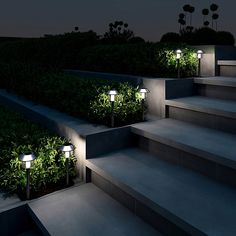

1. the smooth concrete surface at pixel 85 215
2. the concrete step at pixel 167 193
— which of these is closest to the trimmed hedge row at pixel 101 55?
the concrete step at pixel 167 193

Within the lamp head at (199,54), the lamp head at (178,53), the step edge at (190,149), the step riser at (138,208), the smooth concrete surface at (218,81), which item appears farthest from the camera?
the lamp head at (199,54)

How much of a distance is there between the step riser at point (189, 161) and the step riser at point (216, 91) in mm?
1957

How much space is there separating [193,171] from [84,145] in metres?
1.67

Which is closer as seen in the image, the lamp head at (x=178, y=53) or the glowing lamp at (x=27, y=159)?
the glowing lamp at (x=27, y=159)

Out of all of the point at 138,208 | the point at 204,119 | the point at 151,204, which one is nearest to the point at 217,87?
the point at 204,119

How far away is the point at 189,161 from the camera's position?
4.23 meters

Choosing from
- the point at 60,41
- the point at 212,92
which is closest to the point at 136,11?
the point at 60,41

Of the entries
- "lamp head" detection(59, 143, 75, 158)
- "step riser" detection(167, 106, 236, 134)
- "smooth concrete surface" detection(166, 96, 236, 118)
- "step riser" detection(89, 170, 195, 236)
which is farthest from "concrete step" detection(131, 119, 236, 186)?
"lamp head" detection(59, 143, 75, 158)

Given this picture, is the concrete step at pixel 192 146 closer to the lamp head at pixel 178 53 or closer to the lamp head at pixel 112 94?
the lamp head at pixel 112 94

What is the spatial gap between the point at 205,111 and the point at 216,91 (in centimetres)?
117

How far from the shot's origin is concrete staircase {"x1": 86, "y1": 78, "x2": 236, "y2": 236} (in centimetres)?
311

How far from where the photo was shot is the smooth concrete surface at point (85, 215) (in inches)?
133

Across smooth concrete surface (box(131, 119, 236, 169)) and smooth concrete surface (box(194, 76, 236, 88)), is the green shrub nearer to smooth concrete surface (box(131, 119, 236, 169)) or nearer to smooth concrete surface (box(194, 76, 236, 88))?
smooth concrete surface (box(131, 119, 236, 169))

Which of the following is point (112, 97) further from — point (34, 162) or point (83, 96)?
point (34, 162)
